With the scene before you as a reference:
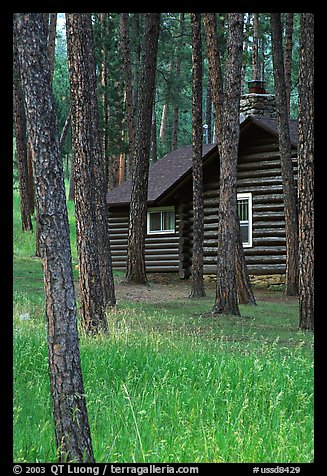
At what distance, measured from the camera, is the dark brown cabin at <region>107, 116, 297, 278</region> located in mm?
25484

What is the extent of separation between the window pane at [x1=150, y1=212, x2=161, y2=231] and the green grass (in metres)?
17.7

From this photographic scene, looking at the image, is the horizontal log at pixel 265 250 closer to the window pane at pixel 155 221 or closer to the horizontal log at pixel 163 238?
the horizontal log at pixel 163 238

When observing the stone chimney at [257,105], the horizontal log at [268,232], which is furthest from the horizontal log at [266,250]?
the stone chimney at [257,105]

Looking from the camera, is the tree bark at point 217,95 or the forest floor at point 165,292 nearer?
the tree bark at point 217,95

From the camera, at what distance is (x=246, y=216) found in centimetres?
2641

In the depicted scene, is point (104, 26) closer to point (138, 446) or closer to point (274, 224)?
point (274, 224)

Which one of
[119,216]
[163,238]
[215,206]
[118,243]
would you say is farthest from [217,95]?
[118,243]

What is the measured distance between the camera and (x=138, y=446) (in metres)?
6.26

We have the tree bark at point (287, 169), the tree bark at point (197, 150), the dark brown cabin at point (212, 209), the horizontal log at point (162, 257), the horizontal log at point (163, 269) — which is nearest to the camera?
the tree bark at point (197, 150)

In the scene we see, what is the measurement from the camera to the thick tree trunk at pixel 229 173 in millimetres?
15547

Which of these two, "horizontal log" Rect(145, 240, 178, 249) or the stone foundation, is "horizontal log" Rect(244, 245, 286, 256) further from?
"horizontal log" Rect(145, 240, 178, 249)

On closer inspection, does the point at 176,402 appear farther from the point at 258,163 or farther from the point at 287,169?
the point at 258,163

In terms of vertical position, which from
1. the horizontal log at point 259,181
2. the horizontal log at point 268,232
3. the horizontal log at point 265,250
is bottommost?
the horizontal log at point 265,250

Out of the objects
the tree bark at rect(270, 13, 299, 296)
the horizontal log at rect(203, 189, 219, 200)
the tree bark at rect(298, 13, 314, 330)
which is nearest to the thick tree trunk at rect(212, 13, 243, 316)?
the tree bark at rect(298, 13, 314, 330)
